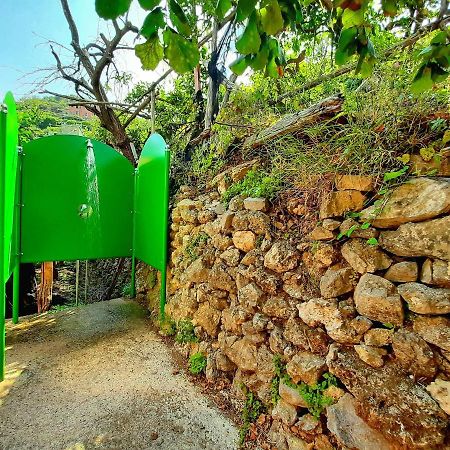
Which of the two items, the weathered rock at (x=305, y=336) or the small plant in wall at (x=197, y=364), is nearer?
the weathered rock at (x=305, y=336)

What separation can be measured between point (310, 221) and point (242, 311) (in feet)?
2.55

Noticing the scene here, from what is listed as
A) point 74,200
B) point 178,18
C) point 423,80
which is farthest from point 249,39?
point 74,200

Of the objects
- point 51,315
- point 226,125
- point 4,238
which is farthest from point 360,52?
point 51,315

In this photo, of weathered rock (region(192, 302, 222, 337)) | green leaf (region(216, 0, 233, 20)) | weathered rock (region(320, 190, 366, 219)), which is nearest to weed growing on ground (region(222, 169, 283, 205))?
weathered rock (region(320, 190, 366, 219))

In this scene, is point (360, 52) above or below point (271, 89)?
below

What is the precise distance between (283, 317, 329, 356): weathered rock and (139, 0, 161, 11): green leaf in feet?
4.94

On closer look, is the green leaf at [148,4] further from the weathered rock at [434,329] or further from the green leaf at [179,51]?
the weathered rock at [434,329]

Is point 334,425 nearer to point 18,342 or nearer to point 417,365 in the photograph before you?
point 417,365

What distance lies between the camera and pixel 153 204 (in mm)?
3014

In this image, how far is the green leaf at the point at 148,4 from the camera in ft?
1.95

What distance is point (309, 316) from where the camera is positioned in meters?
1.44

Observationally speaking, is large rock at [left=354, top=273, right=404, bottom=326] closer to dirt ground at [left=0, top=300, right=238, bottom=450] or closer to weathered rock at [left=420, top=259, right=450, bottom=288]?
weathered rock at [left=420, top=259, right=450, bottom=288]

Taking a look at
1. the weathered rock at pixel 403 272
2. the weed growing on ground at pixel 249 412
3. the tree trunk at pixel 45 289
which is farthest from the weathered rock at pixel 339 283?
the tree trunk at pixel 45 289

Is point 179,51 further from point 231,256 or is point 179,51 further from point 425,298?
point 231,256
